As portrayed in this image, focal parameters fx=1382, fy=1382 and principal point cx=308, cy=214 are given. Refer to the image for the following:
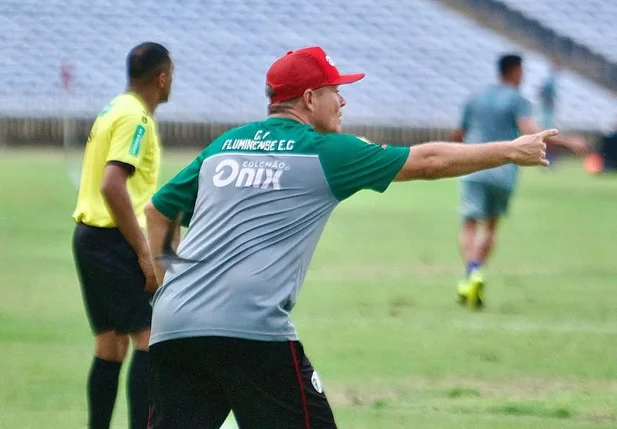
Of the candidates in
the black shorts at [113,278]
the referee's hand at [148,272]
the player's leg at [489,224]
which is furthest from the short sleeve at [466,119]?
the referee's hand at [148,272]

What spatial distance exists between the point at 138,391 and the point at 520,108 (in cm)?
779

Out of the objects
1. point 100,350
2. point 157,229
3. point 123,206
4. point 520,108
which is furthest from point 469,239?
point 157,229

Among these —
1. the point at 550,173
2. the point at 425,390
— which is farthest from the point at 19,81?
the point at 425,390

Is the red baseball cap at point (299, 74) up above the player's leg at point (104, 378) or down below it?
above

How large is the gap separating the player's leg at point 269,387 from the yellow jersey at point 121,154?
6.48ft

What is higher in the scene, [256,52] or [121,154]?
[121,154]

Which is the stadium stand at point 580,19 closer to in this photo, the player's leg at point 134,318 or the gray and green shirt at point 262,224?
the player's leg at point 134,318

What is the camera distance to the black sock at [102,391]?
7133 mm

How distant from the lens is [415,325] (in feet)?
38.9

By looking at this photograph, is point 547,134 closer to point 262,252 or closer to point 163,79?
point 262,252

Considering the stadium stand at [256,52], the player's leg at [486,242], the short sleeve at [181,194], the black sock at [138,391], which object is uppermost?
the short sleeve at [181,194]

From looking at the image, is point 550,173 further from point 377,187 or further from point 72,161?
point 377,187

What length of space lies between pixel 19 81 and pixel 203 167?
119ft

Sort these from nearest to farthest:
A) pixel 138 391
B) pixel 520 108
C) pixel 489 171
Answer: pixel 138 391 → pixel 489 171 → pixel 520 108
